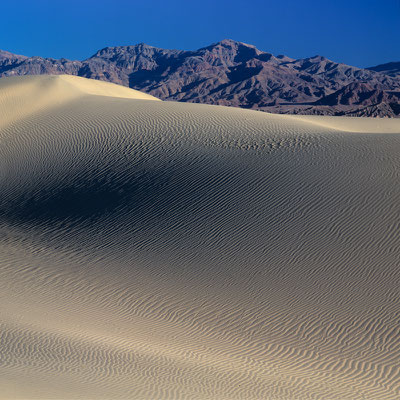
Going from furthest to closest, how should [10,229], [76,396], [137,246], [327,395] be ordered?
1. [10,229]
2. [137,246]
3. [327,395]
4. [76,396]

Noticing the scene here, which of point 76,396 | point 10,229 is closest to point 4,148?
point 10,229

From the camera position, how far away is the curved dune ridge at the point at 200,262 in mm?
7461

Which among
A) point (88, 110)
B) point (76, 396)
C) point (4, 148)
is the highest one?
point (88, 110)

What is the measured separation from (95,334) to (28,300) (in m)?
2.68

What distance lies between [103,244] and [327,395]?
839 cm

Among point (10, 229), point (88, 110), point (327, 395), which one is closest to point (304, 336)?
point (327, 395)

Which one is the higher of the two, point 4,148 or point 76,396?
point 4,148

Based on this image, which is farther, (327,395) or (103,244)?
(103,244)

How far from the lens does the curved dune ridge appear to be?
7461 mm

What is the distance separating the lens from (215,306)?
10.8m

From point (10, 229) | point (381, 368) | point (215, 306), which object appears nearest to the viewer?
point (381, 368)

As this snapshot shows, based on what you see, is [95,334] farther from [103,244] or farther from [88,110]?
[88,110]

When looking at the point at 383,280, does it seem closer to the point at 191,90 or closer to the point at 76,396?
the point at 76,396

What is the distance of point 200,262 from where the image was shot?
495 inches
